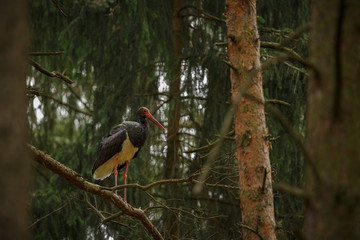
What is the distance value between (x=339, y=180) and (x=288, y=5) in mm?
5578

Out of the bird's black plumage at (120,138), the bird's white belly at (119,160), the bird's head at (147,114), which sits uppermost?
the bird's head at (147,114)

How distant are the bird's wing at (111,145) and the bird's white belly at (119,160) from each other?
0.08 m

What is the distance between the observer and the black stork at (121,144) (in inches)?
259

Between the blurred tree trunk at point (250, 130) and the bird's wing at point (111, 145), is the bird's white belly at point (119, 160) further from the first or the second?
the blurred tree trunk at point (250, 130)

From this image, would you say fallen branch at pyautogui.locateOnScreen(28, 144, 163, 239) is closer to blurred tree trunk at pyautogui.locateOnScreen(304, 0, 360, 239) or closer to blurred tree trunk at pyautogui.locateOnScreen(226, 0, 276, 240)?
blurred tree trunk at pyautogui.locateOnScreen(226, 0, 276, 240)

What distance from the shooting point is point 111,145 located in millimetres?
6590

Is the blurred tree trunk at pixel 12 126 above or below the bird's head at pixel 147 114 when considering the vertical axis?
above

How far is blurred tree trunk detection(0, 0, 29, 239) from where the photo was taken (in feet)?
3.93

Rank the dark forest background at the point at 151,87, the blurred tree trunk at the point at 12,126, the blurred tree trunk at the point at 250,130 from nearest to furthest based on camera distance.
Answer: the blurred tree trunk at the point at 12,126 → the blurred tree trunk at the point at 250,130 → the dark forest background at the point at 151,87

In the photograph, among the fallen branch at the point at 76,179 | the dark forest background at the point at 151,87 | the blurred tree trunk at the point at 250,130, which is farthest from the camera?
the dark forest background at the point at 151,87

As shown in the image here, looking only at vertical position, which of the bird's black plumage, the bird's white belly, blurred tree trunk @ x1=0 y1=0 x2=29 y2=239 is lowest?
the bird's white belly

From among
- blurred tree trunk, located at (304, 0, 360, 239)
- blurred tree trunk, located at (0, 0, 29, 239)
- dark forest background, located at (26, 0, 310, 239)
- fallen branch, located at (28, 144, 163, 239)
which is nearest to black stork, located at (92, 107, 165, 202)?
dark forest background, located at (26, 0, 310, 239)

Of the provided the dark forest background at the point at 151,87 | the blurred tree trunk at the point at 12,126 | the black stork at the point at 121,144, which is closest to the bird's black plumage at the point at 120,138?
the black stork at the point at 121,144

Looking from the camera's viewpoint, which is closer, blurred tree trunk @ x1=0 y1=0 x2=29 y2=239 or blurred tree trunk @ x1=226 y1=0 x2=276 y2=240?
blurred tree trunk @ x1=0 y1=0 x2=29 y2=239
